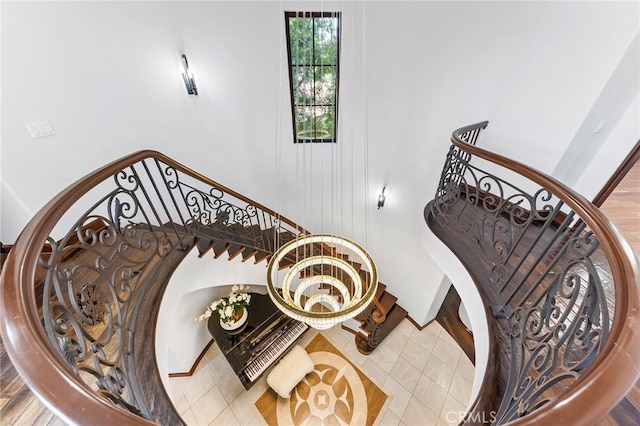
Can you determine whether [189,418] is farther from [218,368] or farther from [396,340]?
[396,340]

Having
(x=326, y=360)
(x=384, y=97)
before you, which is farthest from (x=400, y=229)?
(x=326, y=360)

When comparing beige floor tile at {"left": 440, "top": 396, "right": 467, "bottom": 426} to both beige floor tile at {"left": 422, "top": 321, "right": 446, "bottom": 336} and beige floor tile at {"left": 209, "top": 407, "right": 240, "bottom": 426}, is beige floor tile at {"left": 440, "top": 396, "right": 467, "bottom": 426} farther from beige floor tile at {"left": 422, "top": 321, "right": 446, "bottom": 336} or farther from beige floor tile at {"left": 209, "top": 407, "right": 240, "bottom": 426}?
beige floor tile at {"left": 209, "top": 407, "right": 240, "bottom": 426}

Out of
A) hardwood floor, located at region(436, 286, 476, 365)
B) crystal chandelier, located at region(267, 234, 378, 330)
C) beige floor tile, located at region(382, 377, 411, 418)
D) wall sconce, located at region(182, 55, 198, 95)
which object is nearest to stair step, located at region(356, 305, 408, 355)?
beige floor tile, located at region(382, 377, 411, 418)

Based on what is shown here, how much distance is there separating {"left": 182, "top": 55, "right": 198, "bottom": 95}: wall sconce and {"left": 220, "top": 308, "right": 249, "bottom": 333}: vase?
304cm

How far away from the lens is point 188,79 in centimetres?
279

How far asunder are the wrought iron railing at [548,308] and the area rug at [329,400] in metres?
2.49

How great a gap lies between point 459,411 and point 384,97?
13.9 feet

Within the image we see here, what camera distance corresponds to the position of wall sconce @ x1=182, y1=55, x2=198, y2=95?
270 cm

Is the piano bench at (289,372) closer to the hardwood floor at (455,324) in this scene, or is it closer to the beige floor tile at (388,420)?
the beige floor tile at (388,420)

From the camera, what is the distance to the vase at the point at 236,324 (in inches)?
136

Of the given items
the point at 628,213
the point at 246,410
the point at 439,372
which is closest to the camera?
the point at 628,213

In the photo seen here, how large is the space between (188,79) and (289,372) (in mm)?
4032

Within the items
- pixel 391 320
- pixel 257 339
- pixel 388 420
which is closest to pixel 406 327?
pixel 391 320

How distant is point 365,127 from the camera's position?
339 centimetres
